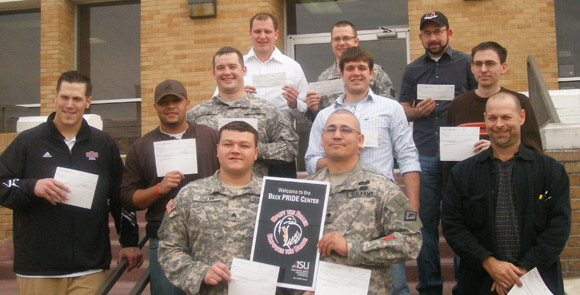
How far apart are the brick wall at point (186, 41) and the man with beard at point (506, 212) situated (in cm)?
586

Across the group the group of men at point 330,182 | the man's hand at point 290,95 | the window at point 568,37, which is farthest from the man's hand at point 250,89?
the window at point 568,37

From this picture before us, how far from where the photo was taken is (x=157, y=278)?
393 cm

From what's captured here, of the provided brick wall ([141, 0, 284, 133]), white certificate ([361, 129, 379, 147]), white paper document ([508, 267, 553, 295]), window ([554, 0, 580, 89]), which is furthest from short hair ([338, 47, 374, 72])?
window ([554, 0, 580, 89])

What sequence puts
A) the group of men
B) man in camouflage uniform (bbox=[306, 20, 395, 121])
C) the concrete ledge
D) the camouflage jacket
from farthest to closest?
the concrete ledge < man in camouflage uniform (bbox=[306, 20, 395, 121]) < the camouflage jacket < the group of men

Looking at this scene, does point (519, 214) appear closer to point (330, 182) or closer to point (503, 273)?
point (503, 273)

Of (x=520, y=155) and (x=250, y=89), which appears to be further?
(x=250, y=89)

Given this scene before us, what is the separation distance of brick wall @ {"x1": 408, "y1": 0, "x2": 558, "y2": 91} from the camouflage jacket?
4669 mm

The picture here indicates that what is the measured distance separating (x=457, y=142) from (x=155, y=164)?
88.0 inches

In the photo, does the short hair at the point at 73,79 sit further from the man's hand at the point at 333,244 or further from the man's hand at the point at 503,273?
the man's hand at the point at 503,273

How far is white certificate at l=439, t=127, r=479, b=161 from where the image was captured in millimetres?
4188

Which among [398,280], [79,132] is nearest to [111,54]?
[79,132]

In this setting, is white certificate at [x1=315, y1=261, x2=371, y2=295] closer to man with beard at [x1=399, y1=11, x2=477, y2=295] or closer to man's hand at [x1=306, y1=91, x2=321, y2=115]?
man with beard at [x1=399, y1=11, x2=477, y2=295]

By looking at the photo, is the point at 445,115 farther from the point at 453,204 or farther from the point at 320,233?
the point at 320,233

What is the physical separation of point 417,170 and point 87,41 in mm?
8612
